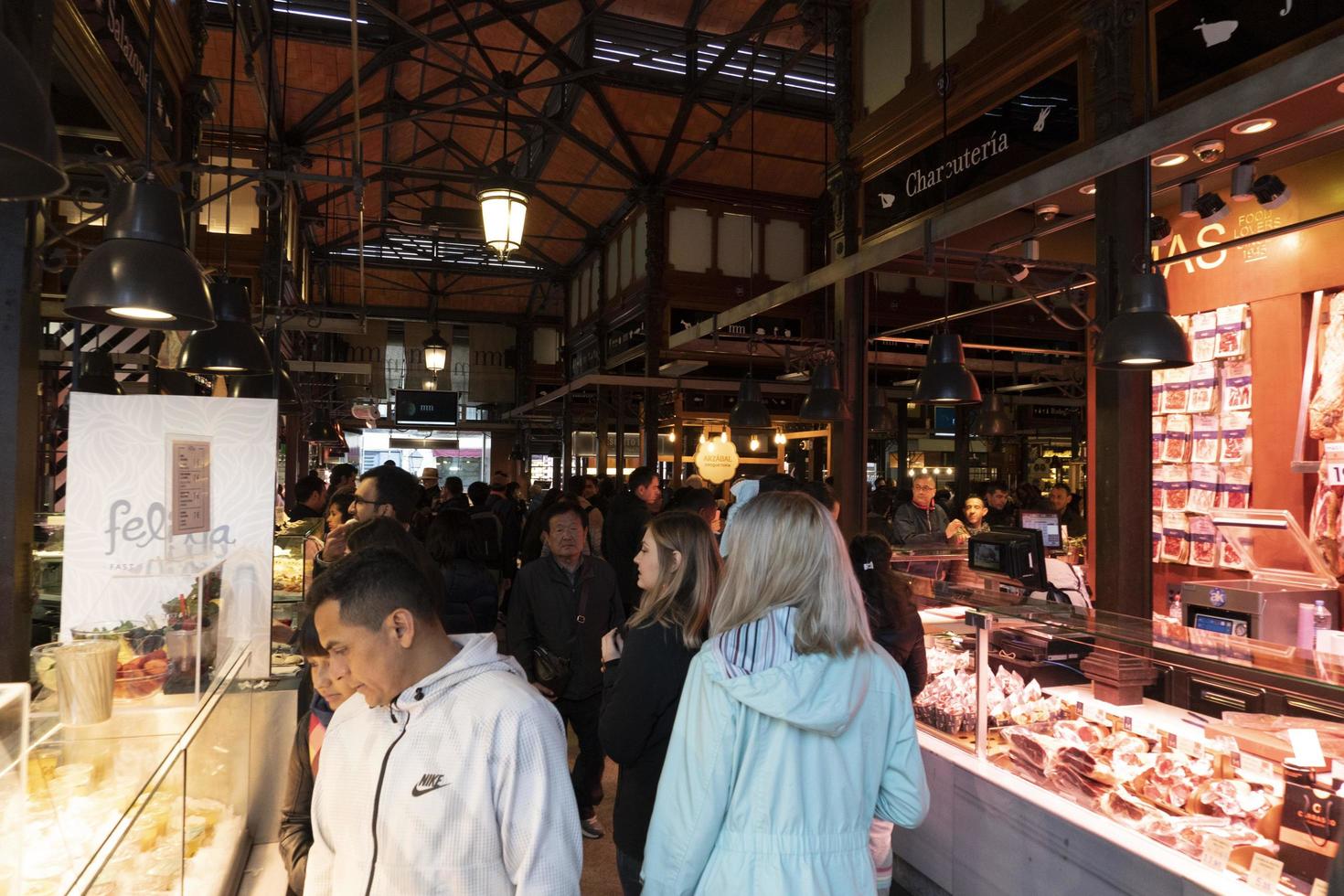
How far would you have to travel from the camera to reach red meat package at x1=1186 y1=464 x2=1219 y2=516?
6.09 meters

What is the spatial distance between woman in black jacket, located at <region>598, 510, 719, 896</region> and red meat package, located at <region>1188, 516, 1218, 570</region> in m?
5.05

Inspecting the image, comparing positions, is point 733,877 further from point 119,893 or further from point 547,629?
point 547,629

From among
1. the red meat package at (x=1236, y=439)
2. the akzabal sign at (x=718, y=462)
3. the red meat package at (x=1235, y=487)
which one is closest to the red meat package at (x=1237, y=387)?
the red meat package at (x=1236, y=439)

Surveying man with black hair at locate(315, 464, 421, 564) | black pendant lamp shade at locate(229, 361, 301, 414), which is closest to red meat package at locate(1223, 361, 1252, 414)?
man with black hair at locate(315, 464, 421, 564)

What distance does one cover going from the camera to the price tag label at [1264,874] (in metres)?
2.46

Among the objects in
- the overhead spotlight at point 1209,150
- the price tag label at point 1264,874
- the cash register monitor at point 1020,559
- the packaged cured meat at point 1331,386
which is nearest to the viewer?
the price tag label at point 1264,874

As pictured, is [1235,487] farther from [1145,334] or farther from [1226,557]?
[1145,334]

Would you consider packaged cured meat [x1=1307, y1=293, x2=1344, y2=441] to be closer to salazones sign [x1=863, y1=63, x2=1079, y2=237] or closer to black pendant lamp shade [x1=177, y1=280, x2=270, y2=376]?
salazones sign [x1=863, y1=63, x2=1079, y2=237]

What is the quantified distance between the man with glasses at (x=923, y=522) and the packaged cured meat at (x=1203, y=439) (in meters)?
2.07

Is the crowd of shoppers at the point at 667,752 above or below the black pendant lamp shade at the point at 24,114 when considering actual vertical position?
below

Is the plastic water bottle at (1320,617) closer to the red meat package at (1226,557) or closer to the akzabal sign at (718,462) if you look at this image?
the red meat package at (1226,557)

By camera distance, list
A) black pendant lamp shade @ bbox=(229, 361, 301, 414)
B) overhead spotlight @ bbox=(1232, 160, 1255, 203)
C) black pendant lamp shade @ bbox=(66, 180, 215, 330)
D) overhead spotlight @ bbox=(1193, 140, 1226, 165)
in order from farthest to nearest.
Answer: black pendant lamp shade @ bbox=(229, 361, 301, 414), overhead spotlight @ bbox=(1232, 160, 1255, 203), overhead spotlight @ bbox=(1193, 140, 1226, 165), black pendant lamp shade @ bbox=(66, 180, 215, 330)

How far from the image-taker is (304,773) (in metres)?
2.06

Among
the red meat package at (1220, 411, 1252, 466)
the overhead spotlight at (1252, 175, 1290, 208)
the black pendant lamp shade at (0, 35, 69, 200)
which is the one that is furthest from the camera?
the red meat package at (1220, 411, 1252, 466)
